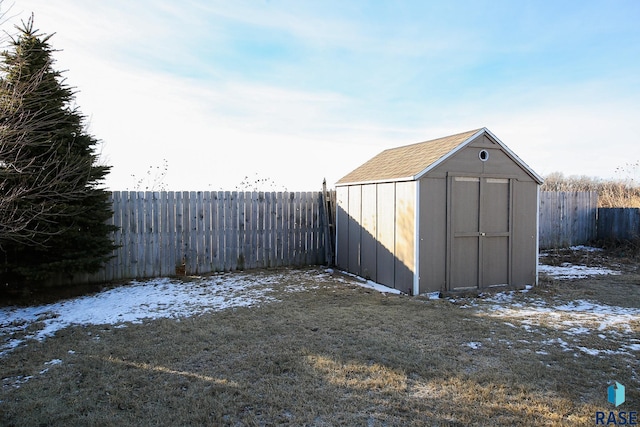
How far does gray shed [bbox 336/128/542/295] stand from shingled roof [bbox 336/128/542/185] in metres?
0.03

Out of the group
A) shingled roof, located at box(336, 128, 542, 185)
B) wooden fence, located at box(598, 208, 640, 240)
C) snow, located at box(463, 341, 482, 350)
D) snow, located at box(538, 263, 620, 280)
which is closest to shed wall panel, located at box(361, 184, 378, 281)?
shingled roof, located at box(336, 128, 542, 185)

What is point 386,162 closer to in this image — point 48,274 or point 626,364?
point 626,364

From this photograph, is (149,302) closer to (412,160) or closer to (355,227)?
(355,227)

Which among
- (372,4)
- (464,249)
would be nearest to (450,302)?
(464,249)

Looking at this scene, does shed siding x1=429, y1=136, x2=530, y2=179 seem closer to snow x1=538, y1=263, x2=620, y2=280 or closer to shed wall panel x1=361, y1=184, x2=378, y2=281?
shed wall panel x1=361, y1=184, x2=378, y2=281

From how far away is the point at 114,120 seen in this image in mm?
8312

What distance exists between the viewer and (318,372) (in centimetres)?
350

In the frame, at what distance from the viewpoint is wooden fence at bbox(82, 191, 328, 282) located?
811 centimetres

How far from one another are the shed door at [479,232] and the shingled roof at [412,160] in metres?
0.57

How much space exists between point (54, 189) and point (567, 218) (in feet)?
49.5

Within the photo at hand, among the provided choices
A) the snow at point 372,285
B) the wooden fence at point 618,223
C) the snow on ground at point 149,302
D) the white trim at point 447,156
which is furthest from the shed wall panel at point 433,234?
the wooden fence at point 618,223

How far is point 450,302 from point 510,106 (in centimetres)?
752

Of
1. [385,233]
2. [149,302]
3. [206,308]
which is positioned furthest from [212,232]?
[385,233]

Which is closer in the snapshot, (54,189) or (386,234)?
(54,189)
